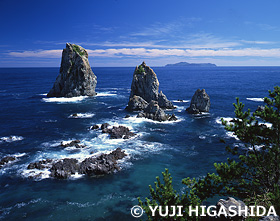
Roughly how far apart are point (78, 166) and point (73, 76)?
268ft

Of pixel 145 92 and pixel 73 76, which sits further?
pixel 73 76

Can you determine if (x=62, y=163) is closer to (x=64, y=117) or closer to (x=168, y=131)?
(x=168, y=131)

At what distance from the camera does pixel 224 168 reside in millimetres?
20516

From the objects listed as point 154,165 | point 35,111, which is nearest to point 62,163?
point 154,165

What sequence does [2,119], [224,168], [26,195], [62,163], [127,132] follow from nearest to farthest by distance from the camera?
[224,168]
[26,195]
[62,163]
[127,132]
[2,119]

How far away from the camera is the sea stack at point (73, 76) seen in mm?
110188

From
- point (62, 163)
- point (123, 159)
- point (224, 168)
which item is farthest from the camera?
point (123, 159)

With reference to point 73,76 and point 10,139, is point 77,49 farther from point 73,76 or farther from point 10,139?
point 10,139

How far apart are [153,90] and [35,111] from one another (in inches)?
1981

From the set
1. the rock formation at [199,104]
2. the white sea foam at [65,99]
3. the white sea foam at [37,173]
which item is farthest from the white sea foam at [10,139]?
the rock formation at [199,104]

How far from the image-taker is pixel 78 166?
38562mm

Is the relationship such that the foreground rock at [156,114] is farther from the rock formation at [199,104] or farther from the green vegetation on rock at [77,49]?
the green vegetation on rock at [77,49]
